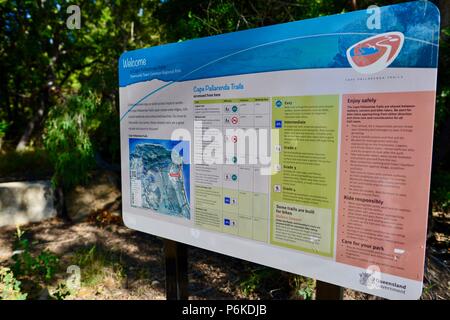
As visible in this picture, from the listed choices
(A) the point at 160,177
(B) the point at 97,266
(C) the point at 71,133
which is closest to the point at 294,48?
(A) the point at 160,177

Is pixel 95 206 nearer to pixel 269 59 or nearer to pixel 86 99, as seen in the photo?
pixel 86 99

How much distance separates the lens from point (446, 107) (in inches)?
144

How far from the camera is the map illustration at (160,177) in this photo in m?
2.18

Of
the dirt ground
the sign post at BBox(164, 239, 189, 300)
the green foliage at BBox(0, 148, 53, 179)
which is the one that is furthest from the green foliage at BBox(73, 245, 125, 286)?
the green foliage at BBox(0, 148, 53, 179)

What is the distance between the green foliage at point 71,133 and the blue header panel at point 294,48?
3271mm

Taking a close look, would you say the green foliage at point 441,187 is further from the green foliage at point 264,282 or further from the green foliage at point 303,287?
the green foliage at point 264,282

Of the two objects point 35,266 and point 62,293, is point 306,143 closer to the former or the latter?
point 62,293

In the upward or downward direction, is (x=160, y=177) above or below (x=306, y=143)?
below

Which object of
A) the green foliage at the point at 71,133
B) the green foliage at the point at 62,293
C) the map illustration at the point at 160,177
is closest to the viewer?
the map illustration at the point at 160,177

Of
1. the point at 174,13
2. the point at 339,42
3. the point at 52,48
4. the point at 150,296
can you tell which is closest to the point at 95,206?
the point at 150,296

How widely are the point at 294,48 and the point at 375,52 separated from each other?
1.27 ft

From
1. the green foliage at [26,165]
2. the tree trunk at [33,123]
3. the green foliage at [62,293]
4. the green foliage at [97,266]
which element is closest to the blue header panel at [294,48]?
the green foliage at [62,293]

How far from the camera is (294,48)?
66.8 inches

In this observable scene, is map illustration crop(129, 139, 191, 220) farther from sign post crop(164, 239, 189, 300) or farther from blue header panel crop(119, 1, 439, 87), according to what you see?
blue header panel crop(119, 1, 439, 87)
